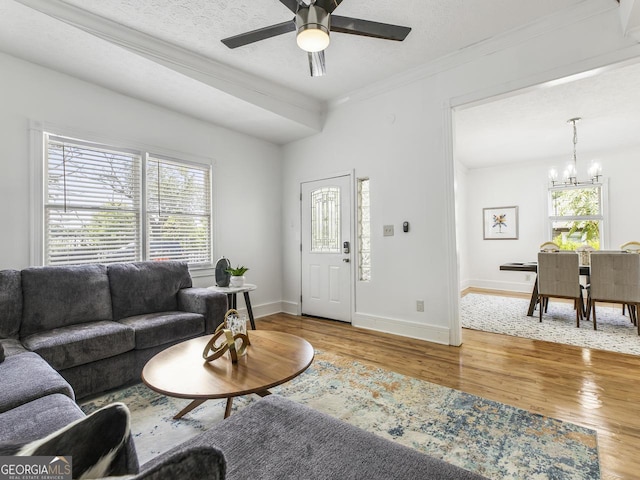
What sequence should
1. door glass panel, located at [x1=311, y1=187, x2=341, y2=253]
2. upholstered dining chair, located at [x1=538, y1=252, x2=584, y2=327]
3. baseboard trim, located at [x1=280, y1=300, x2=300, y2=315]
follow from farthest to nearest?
baseboard trim, located at [x1=280, y1=300, x2=300, y2=315]
door glass panel, located at [x1=311, y1=187, x2=341, y2=253]
upholstered dining chair, located at [x1=538, y1=252, x2=584, y2=327]

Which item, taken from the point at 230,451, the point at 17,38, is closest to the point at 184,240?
the point at 17,38

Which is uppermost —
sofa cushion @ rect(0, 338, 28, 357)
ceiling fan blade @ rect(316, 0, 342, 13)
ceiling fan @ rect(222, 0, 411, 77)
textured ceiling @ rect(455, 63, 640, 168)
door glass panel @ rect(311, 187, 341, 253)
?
textured ceiling @ rect(455, 63, 640, 168)

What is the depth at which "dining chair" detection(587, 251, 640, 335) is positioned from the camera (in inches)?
145

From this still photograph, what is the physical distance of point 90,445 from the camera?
1.53 ft

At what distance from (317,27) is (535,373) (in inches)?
124

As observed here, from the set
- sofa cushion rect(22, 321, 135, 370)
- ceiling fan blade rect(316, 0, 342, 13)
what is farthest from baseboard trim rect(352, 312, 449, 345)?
ceiling fan blade rect(316, 0, 342, 13)

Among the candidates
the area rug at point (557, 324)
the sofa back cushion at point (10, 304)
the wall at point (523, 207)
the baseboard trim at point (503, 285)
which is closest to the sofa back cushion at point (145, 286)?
the sofa back cushion at point (10, 304)

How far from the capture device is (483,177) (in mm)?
7109

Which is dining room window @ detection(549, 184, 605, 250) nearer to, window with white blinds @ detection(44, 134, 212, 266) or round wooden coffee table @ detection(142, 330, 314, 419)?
round wooden coffee table @ detection(142, 330, 314, 419)

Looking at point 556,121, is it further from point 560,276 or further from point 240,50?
point 240,50

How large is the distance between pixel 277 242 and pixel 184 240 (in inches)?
61.1

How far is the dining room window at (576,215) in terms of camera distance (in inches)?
231

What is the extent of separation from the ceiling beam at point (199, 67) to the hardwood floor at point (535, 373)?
2.86 metres

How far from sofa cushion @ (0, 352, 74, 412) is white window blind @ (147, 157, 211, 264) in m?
1.88
